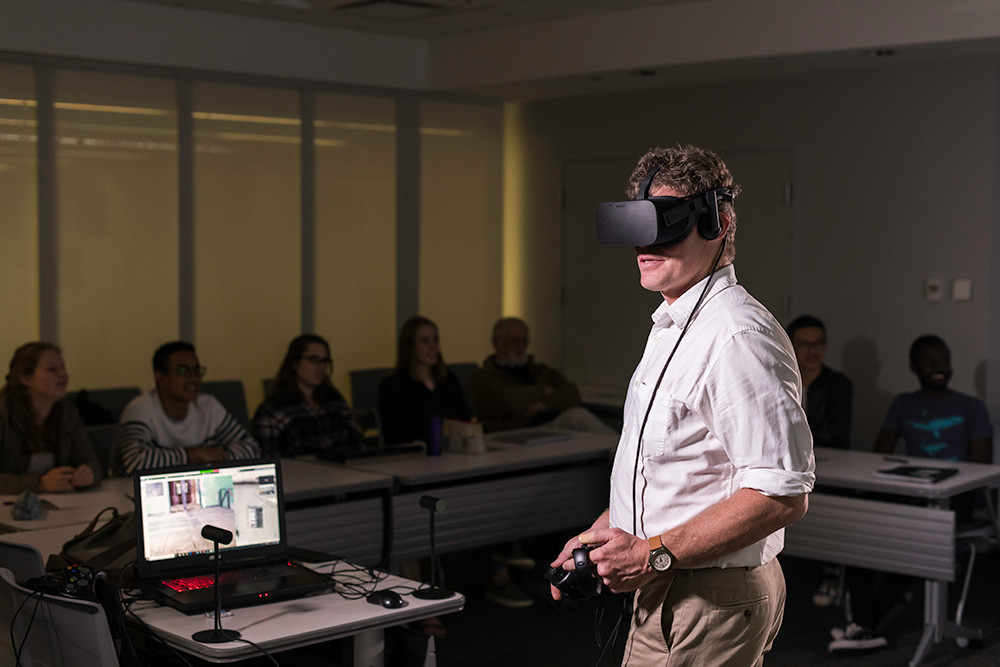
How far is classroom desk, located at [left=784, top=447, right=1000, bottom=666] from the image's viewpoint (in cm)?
415

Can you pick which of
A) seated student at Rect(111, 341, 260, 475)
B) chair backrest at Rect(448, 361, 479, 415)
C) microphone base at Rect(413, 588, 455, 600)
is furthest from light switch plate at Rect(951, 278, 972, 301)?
microphone base at Rect(413, 588, 455, 600)

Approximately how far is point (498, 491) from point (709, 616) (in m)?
2.80

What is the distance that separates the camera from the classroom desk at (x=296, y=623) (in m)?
2.55

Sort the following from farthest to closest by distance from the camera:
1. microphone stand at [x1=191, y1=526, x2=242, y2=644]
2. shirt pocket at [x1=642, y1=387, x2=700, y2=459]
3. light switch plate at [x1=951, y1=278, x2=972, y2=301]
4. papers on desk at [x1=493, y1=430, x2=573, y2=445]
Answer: light switch plate at [x1=951, y1=278, x2=972, y2=301], papers on desk at [x1=493, y1=430, x2=573, y2=445], microphone stand at [x1=191, y1=526, x2=242, y2=644], shirt pocket at [x1=642, y1=387, x2=700, y2=459]

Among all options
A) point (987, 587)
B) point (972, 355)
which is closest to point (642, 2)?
point (972, 355)

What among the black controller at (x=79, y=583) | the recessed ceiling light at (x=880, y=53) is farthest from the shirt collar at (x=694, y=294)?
the recessed ceiling light at (x=880, y=53)

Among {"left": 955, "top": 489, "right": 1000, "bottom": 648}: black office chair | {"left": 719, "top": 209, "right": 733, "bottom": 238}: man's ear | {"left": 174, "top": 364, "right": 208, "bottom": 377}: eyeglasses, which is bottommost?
{"left": 955, "top": 489, "right": 1000, "bottom": 648}: black office chair

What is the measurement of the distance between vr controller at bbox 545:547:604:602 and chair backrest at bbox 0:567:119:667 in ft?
3.85

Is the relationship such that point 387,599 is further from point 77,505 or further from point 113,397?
point 113,397

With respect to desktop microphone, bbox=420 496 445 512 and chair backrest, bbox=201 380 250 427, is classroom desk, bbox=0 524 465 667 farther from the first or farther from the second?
chair backrest, bbox=201 380 250 427

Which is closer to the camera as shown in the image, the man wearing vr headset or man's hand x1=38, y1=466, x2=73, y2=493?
the man wearing vr headset

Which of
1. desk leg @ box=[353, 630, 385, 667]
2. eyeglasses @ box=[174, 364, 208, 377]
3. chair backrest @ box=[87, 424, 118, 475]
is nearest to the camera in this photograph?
desk leg @ box=[353, 630, 385, 667]

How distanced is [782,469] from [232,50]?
208 inches

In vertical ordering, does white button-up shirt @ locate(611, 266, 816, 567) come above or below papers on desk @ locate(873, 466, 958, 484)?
above
